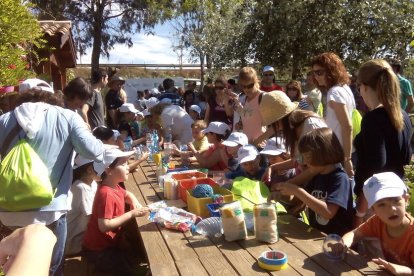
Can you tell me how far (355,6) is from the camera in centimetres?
1033

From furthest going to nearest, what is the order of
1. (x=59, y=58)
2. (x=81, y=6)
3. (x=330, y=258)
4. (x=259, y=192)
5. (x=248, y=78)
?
(x=81, y=6) < (x=59, y=58) < (x=248, y=78) < (x=259, y=192) < (x=330, y=258)

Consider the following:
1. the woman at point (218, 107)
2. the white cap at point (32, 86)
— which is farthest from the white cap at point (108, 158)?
the woman at point (218, 107)

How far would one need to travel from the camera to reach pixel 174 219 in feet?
8.67

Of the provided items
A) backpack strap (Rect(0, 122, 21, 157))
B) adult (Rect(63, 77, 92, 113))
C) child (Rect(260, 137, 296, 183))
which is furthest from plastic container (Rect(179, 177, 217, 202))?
adult (Rect(63, 77, 92, 113))

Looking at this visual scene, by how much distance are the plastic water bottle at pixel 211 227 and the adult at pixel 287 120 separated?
2.99 ft

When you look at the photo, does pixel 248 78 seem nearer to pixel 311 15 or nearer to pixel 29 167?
pixel 29 167

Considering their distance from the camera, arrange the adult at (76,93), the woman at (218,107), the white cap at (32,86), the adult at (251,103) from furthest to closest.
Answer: the woman at (218,107) → the adult at (251,103) → the adult at (76,93) → the white cap at (32,86)

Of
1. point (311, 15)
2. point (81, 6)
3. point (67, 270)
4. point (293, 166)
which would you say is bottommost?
point (67, 270)

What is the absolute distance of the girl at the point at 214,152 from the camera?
14.3ft

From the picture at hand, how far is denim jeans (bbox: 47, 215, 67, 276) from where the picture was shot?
251cm

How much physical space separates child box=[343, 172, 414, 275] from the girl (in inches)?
88.2

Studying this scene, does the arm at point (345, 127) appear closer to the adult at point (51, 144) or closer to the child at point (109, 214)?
the child at point (109, 214)

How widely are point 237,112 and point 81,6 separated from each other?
2074 centimetres

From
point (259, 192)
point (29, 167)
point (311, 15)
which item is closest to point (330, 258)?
point (259, 192)
